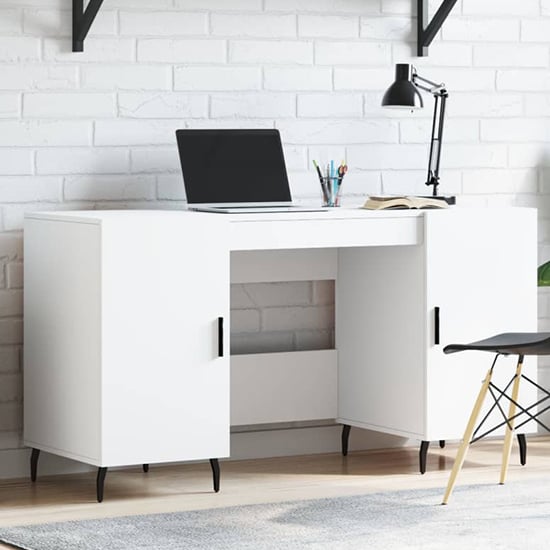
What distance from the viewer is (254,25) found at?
4.56 m

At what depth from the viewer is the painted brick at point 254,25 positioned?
4.51 metres

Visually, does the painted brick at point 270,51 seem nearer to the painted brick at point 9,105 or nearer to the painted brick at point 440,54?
the painted brick at point 440,54

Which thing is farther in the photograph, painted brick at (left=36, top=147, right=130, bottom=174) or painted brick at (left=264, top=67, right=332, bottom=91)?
painted brick at (left=264, top=67, right=332, bottom=91)

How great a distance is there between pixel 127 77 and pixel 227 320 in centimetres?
90

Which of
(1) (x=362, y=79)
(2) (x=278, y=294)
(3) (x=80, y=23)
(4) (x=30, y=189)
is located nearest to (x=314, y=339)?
(2) (x=278, y=294)

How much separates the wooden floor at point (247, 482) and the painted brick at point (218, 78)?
1207 millimetres

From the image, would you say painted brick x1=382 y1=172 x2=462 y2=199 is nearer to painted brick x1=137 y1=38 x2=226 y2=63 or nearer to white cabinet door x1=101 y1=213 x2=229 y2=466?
painted brick x1=137 y1=38 x2=226 y2=63

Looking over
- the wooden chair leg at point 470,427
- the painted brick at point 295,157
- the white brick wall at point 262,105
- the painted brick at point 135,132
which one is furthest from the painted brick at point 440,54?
the wooden chair leg at point 470,427

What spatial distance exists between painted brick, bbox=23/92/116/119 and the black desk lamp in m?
0.89

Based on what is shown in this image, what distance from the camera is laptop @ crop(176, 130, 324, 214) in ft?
14.1

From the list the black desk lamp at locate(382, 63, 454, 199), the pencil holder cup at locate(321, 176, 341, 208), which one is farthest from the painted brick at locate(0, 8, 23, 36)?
the black desk lamp at locate(382, 63, 454, 199)

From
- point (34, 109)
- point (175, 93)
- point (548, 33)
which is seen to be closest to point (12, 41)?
point (34, 109)

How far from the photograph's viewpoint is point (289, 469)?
14.5ft

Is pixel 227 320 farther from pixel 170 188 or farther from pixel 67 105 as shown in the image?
pixel 67 105
